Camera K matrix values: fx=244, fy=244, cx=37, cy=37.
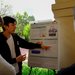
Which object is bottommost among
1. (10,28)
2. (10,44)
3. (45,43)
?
(45,43)

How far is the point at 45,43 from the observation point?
3811 millimetres

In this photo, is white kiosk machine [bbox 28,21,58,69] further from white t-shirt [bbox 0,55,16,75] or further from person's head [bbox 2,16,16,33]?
white t-shirt [bbox 0,55,16,75]

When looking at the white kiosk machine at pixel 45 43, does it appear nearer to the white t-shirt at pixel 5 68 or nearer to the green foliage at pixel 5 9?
the white t-shirt at pixel 5 68

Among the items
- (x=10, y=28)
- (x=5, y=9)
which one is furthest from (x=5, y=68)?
(x=5, y=9)

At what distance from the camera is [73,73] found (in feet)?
3.54

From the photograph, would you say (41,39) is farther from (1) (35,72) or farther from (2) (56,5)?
(1) (35,72)

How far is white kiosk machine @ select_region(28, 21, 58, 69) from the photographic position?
11.9 ft

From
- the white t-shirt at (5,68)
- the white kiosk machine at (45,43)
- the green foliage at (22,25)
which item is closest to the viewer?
the white t-shirt at (5,68)

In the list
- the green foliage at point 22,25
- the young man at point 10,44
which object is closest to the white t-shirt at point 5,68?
the young man at point 10,44

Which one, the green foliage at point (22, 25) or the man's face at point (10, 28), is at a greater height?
the man's face at point (10, 28)

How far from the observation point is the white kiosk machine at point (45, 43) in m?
3.62

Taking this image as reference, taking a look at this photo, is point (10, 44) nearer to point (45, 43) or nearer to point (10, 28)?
point (10, 28)

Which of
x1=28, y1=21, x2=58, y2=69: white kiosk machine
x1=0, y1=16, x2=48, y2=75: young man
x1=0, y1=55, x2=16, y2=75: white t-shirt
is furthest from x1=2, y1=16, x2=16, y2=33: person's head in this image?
x1=0, y1=55, x2=16, y2=75: white t-shirt

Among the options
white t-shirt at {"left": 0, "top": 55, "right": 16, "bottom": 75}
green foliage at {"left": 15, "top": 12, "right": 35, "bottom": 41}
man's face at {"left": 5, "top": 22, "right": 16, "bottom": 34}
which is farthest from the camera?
green foliage at {"left": 15, "top": 12, "right": 35, "bottom": 41}
